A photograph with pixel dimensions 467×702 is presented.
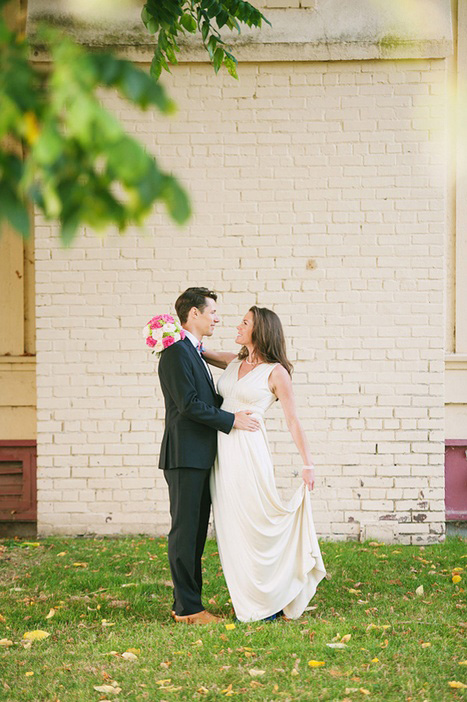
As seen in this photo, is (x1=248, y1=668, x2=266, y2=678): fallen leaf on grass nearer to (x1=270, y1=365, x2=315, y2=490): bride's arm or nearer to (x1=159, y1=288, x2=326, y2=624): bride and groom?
(x1=159, y1=288, x2=326, y2=624): bride and groom

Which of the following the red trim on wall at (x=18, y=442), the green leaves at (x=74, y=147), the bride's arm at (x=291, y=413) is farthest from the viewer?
the red trim on wall at (x=18, y=442)

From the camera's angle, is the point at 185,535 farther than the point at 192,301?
No

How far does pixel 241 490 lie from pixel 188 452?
382mm

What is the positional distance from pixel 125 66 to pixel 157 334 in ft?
9.79

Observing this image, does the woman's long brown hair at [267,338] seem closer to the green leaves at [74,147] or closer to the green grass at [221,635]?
the green grass at [221,635]

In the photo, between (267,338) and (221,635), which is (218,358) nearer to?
(267,338)

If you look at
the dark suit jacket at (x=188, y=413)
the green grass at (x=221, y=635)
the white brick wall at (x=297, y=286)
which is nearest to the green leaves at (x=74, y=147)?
the green grass at (x=221, y=635)

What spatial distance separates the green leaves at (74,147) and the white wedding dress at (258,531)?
305 centimetres

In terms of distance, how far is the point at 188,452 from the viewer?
4.51 meters

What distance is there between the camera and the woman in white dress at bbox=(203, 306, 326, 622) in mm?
4496

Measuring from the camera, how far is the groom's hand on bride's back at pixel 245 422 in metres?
4.51

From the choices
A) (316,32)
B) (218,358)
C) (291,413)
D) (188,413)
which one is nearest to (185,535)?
(188,413)

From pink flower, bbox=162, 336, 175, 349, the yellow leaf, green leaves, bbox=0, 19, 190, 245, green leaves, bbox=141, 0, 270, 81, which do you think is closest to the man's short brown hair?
pink flower, bbox=162, 336, 175, 349

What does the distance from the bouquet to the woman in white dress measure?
1.56 feet
